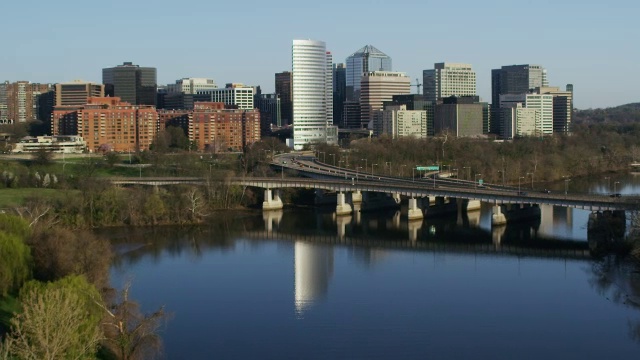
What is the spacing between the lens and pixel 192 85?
15038cm

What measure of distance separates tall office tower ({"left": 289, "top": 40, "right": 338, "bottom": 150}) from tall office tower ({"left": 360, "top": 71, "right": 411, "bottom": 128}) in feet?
81.3

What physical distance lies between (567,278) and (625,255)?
13.1 feet

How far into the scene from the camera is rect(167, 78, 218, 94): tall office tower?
149250 millimetres

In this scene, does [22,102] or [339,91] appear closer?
[22,102]

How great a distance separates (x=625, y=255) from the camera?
36250mm

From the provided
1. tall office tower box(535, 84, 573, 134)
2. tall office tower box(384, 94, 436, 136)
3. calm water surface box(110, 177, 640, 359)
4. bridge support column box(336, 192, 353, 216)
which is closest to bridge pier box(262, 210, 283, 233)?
calm water surface box(110, 177, 640, 359)

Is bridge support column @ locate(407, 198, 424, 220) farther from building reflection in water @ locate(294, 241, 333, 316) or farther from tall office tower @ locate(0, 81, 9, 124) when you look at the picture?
tall office tower @ locate(0, 81, 9, 124)

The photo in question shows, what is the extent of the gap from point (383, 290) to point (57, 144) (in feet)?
195

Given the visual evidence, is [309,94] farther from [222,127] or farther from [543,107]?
[543,107]

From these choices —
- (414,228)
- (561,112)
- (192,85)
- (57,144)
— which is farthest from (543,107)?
(414,228)

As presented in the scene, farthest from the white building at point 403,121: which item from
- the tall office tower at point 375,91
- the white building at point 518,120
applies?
the tall office tower at point 375,91

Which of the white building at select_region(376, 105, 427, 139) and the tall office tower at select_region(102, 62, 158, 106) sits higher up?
the tall office tower at select_region(102, 62, 158, 106)

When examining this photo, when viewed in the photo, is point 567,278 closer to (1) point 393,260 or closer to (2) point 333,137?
(1) point 393,260

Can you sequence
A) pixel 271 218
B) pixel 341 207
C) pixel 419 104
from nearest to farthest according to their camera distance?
pixel 271 218 < pixel 341 207 < pixel 419 104
